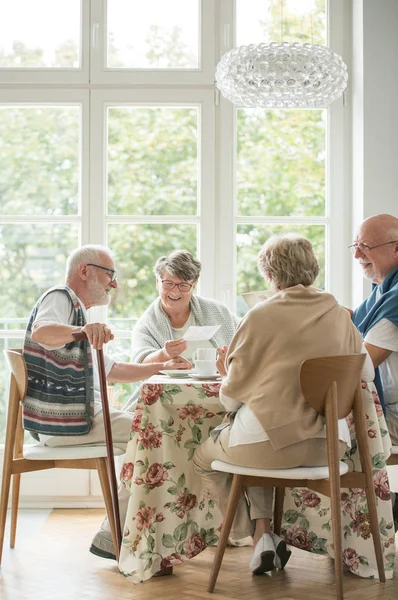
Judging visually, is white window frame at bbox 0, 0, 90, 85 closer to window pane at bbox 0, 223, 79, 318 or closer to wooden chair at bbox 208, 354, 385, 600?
window pane at bbox 0, 223, 79, 318

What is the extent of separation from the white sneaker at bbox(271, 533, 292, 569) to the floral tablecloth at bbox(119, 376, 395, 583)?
21 centimetres

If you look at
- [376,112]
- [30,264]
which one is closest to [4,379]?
[30,264]

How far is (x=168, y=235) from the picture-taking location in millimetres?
4441

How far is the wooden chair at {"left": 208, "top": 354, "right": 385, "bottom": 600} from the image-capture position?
2549mm

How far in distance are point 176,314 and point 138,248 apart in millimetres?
661

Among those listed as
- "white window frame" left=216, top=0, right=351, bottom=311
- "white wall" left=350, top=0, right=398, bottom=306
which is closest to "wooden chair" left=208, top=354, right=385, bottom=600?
"white wall" left=350, top=0, right=398, bottom=306

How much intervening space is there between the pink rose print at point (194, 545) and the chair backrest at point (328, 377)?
755mm

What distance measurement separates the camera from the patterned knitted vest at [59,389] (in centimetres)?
310

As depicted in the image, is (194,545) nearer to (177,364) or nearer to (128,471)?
(128,471)

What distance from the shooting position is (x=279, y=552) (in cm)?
292

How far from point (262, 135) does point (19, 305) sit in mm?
1644

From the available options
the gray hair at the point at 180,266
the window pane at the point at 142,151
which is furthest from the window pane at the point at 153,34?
the gray hair at the point at 180,266

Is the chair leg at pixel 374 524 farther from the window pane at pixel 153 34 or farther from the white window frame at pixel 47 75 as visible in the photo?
the white window frame at pixel 47 75

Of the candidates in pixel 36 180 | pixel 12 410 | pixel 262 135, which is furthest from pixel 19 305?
pixel 262 135
